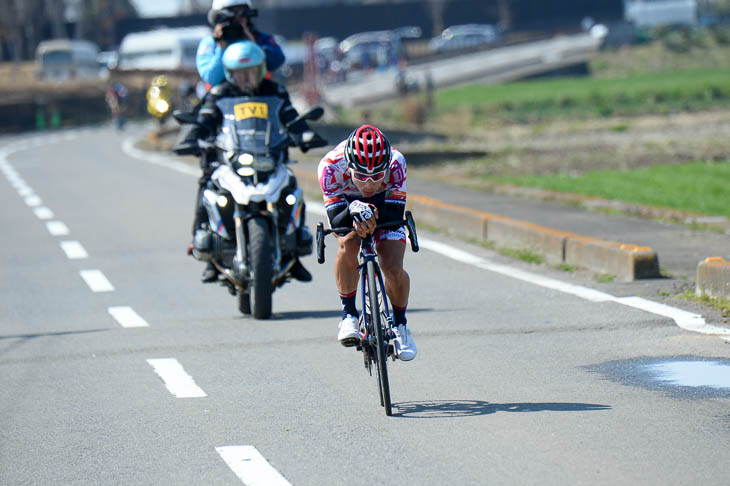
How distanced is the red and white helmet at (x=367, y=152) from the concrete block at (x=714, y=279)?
3.69 m

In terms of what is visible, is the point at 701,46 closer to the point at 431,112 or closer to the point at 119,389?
the point at 431,112

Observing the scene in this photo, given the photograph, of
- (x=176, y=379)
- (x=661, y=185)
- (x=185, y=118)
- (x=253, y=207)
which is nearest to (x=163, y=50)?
(x=661, y=185)

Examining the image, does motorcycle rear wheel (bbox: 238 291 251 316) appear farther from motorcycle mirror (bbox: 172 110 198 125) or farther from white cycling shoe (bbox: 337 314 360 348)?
white cycling shoe (bbox: 337 314 360 348)

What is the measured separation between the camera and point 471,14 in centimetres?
9944

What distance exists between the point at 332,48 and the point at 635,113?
1196 inches

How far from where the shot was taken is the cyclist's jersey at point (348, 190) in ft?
23.0

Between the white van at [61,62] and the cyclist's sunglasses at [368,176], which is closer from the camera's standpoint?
the cyclist's sunglasses at [368,176]

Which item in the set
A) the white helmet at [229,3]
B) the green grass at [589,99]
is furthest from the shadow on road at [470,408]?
the green grass at [589,99]

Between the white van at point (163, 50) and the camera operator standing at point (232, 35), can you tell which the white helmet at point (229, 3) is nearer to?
the camera operator standing at point (232, 35)

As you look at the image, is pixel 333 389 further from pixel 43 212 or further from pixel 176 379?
pixel 43 212

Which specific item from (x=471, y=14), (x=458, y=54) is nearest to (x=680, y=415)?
(x=458, y=54)

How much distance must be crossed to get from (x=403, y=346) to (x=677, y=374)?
155 cm

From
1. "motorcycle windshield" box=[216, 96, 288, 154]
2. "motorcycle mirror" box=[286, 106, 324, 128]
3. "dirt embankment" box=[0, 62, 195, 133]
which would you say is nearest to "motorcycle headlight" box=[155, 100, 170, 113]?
"motorcycle windshield" box=[216, 96, 288, 154]

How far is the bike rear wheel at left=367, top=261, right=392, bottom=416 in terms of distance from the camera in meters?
6.68
